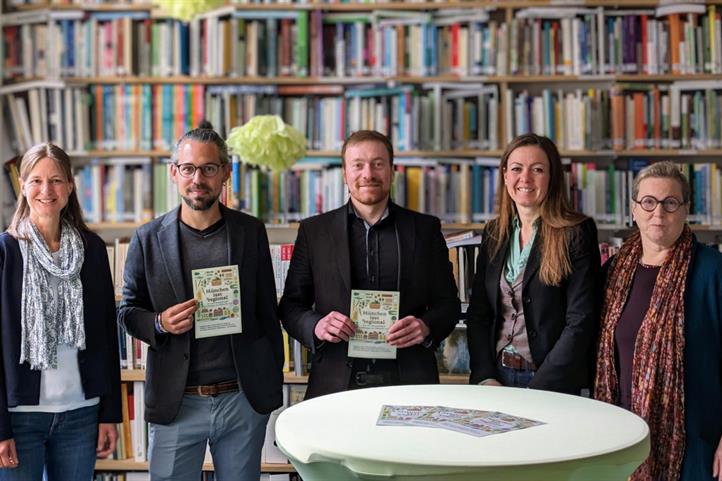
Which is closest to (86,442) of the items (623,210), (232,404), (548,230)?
(232,404)

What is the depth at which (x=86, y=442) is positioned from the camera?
8.06ft

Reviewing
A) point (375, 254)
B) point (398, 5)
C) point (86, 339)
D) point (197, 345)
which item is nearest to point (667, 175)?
point (375, 254)

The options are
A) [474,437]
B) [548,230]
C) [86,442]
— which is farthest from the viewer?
[548,230]

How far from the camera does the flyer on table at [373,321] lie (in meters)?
2.59

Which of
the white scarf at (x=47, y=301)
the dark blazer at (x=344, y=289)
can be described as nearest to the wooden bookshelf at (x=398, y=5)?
the dark blazer at (x=344, y=289)

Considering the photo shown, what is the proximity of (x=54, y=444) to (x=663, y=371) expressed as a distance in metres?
1.84

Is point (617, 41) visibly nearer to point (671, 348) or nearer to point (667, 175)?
point (667, 175)

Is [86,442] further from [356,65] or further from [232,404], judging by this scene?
[356,65]

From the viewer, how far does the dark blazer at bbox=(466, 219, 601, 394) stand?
2.56 m

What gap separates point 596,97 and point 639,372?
2.79 metres

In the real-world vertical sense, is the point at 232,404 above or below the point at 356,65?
below

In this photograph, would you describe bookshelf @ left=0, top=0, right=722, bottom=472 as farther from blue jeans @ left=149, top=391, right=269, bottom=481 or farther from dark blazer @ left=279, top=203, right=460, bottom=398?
blue jeans @ left=149, top=391, right=269, bottom=481

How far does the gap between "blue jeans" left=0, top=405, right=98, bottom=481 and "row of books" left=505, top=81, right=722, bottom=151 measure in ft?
10.8

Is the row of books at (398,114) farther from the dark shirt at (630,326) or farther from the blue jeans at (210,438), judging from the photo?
the blue jeans at (210,438)
